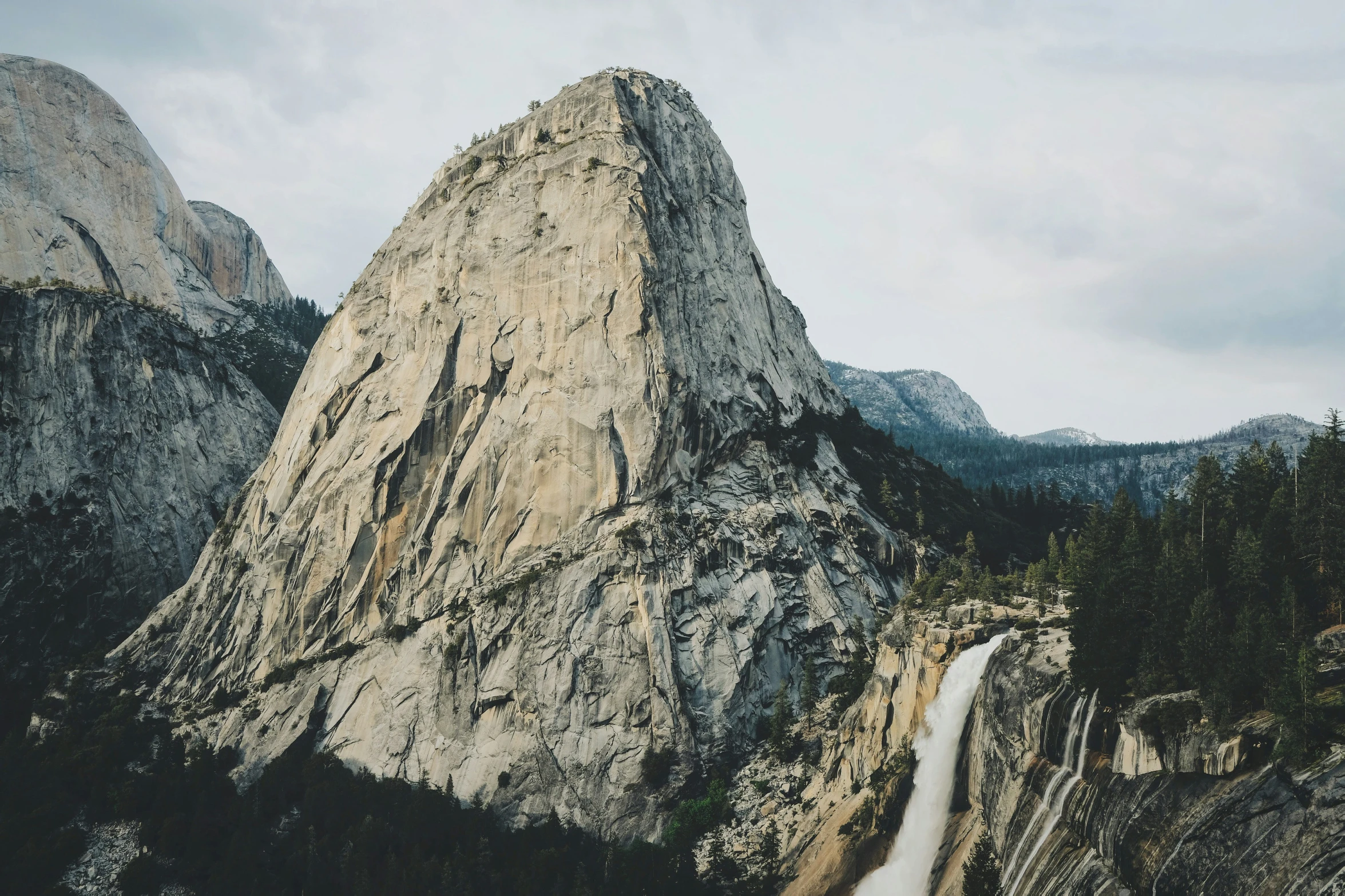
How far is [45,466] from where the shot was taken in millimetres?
104438

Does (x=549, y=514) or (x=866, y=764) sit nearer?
(x=866, y=764)

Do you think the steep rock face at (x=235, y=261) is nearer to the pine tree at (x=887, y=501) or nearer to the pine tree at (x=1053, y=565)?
the pine tree at (x=887, y=501)

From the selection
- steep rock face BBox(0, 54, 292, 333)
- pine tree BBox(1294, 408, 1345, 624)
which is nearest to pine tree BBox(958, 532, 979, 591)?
pine tree BBox(1294, 408, 1345, 624)

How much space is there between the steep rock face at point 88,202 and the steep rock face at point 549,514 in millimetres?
50130

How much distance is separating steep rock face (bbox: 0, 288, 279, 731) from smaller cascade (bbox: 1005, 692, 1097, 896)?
90.8 meters

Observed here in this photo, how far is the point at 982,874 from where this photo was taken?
49.5 meters

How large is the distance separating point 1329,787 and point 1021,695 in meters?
19.0

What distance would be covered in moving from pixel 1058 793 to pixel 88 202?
143360 mm

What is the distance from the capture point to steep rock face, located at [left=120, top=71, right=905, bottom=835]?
78.6 metres

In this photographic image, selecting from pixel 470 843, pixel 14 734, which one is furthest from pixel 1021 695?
pixel 14 734

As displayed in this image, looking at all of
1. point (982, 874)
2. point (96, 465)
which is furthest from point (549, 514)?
point (96, 465)

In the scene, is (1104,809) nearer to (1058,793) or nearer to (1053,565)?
(1058,793)

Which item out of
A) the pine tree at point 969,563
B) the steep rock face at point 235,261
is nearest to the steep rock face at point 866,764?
the pine tree at point 969,563

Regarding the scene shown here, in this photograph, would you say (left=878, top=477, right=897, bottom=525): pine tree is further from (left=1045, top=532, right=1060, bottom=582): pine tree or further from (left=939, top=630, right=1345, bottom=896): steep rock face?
(left=939, top=630, right=1345, bottom=896): steep rock face
